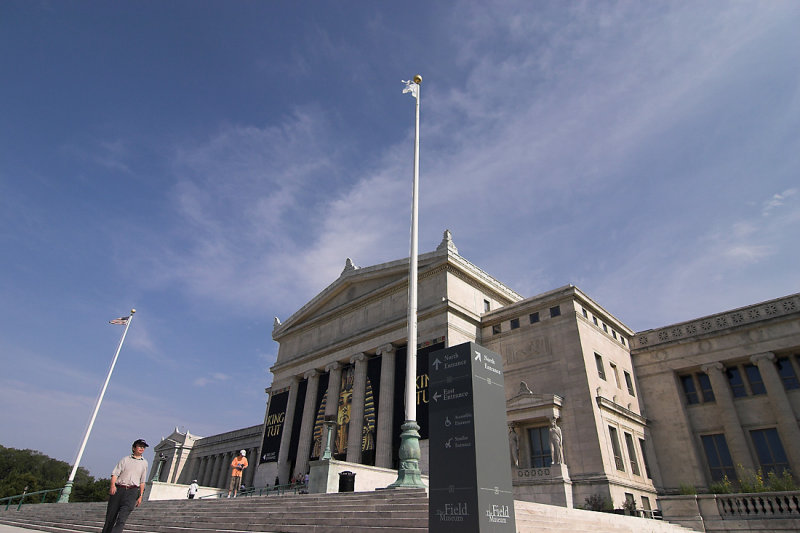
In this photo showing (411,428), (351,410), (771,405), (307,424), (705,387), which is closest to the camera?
(411,428)

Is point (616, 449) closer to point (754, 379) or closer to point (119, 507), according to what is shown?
point (754, 379)

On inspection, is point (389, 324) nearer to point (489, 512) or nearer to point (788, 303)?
point (788, 303)

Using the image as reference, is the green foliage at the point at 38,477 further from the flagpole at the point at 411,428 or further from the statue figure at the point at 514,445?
the flagpole at the point at 411,428

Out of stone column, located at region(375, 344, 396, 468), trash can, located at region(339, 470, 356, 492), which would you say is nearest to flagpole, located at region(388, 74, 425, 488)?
trash can, located at region(339, 470, 356, 492)

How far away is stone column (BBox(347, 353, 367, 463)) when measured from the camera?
35844 millimetres

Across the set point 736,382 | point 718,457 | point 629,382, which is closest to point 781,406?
point 736,382

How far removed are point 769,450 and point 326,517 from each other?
26175 millimetres

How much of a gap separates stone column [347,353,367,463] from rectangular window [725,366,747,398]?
24.6 metres

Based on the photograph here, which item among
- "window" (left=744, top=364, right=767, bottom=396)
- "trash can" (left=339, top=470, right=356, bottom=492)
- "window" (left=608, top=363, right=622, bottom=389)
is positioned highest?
"window" (left=608, top=363, right=622, bottom=389)

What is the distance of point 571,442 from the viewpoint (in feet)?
91.1

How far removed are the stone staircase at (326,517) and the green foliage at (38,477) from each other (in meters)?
63.1

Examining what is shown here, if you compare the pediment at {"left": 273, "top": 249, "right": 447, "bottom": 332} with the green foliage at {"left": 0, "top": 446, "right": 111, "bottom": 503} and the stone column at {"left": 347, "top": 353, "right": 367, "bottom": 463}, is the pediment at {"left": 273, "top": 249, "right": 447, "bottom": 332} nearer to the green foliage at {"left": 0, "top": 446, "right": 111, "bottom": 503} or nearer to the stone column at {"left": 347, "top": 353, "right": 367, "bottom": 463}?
the stone column at {"left": 347, "top": 353, "right": 367, "bottom": 463}

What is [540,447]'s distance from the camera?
28.8 meters

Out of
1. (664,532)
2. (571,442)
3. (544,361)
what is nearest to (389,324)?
(544,361)
